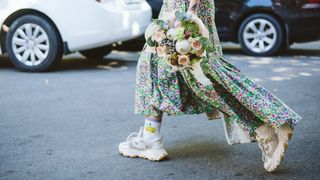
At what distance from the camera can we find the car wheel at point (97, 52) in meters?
9.67

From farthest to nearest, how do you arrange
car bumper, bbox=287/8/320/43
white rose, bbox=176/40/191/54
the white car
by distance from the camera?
car bumper, bbox=287/8/320/43 < the white car < white rose, bbox=176/40/191/54

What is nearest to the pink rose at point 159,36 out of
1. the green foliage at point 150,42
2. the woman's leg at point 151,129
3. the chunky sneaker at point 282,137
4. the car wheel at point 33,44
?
the green foliage at point 150,42

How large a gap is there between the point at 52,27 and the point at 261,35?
379 centimetres

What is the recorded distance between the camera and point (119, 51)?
11.2 m

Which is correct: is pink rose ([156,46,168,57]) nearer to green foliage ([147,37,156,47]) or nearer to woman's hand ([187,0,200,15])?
green foliage ([147,37,156,47])

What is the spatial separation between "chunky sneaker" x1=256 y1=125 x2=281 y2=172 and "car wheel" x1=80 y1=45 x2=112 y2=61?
620 cm

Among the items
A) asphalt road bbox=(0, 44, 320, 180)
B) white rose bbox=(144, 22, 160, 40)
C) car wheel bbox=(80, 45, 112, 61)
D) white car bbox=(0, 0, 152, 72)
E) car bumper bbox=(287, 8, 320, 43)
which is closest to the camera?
white rose bbox=(144, 22, 160, 40)

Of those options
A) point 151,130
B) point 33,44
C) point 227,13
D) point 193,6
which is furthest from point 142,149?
point 227,13

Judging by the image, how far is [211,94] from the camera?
12.4 feet

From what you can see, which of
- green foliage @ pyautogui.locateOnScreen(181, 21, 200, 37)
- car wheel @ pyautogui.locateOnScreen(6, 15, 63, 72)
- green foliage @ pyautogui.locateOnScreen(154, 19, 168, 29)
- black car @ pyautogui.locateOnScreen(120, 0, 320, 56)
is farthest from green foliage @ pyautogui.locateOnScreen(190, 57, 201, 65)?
black car @ pyautogui.locateOnScreen(120, 0, 320, 56)

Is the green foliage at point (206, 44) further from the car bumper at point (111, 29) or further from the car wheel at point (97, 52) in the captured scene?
the car wheel at point (97, 52)

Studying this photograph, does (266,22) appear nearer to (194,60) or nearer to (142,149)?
(142,149)

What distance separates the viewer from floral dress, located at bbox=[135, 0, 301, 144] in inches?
146

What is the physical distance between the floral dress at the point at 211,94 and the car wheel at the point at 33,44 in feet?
14.2
